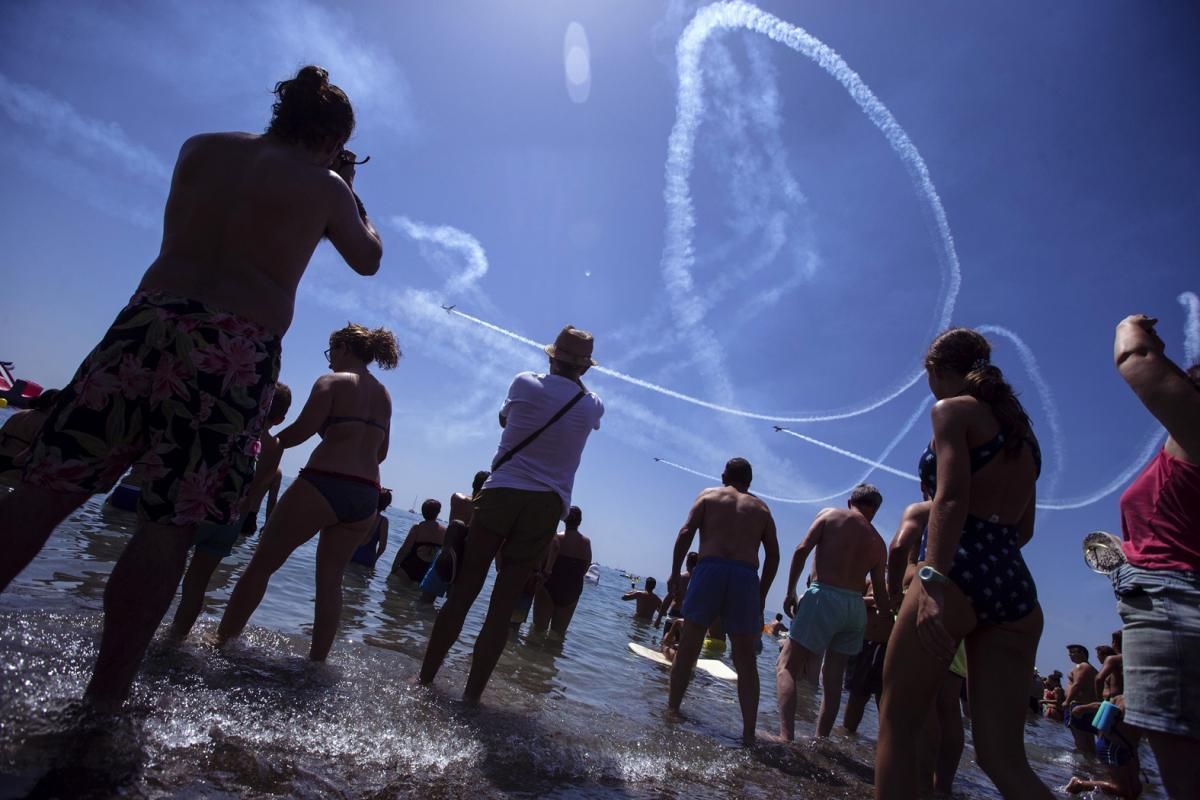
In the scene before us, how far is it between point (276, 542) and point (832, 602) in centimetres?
427

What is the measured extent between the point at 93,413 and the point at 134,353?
0.67 feet

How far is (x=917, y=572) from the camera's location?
246 centimetres

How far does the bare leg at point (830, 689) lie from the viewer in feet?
17.8

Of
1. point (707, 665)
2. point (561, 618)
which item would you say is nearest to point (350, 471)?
point (561, 618)

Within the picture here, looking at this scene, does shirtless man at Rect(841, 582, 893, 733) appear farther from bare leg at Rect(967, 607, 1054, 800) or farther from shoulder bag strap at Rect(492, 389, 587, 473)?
shoulder bag strap at Rect(492, 389, 587, 473)

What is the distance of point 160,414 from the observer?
6.32ft

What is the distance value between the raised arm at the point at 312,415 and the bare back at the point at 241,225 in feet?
5.40

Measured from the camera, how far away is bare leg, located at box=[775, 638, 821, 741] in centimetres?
504

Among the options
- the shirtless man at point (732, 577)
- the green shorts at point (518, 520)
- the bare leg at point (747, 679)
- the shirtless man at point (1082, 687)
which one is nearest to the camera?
the green shorts at point (518, 520)

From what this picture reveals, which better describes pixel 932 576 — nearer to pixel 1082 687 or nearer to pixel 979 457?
pixel 979 457

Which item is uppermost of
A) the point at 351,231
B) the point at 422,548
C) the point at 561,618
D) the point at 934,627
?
the point at 351,231

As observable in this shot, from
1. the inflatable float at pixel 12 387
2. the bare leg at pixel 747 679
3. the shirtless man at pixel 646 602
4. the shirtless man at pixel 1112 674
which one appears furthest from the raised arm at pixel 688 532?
the inflatable float at pixel 12 387

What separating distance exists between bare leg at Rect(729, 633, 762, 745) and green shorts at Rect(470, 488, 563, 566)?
2.00 meters

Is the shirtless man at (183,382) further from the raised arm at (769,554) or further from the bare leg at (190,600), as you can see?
the raised arm at (769,554)
